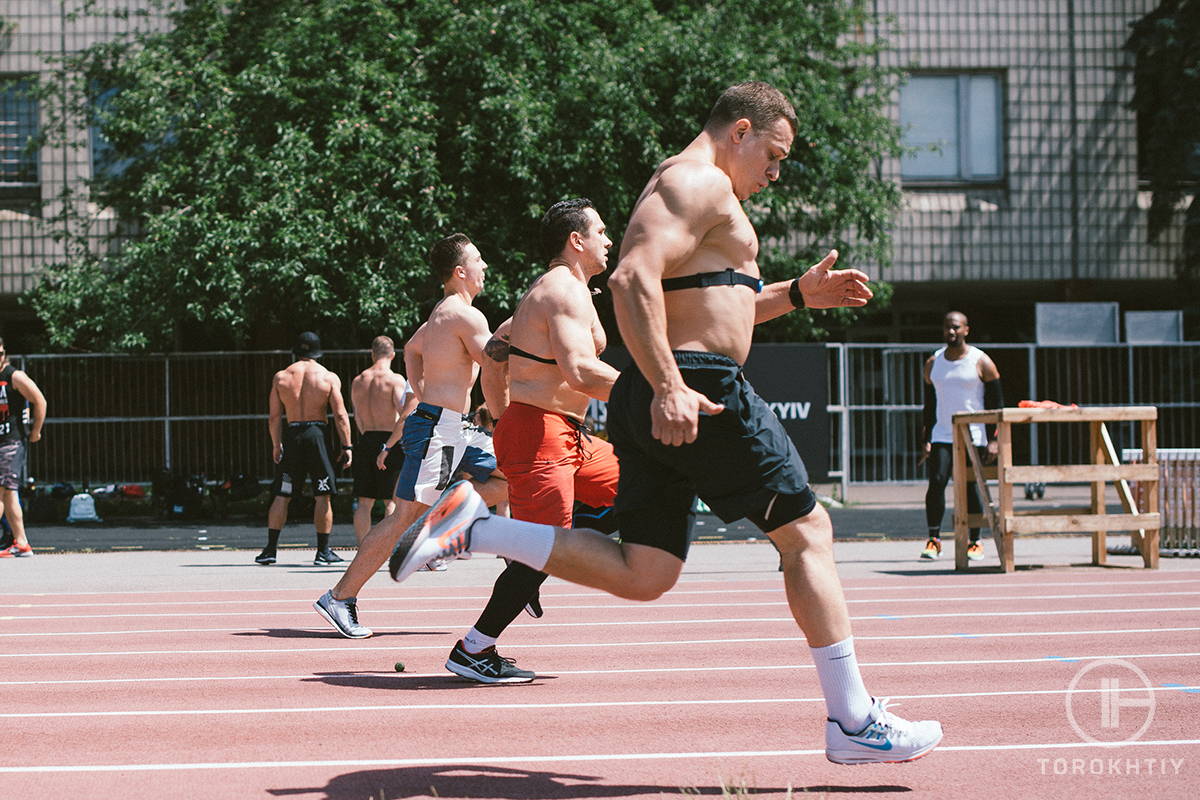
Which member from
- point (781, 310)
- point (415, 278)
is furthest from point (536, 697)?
point (415, 278)

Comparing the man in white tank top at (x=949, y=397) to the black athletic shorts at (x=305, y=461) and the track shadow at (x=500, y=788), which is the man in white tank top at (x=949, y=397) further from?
the track shadow at (x=500, y=788)

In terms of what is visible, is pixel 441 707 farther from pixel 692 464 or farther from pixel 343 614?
pixel 343 614

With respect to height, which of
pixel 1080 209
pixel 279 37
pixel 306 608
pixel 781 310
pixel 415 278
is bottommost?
pixel 306 608

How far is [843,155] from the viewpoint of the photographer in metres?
20.5

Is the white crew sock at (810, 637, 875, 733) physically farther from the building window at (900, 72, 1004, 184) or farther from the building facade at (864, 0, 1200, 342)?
the building window at (900, 72, 1004, 184)

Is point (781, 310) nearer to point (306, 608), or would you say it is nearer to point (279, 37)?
point (306, 608)

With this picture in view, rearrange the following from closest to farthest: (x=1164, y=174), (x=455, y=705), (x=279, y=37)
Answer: (x=455, y=705)
(x=279, y=37)
(x=1164, y=174)

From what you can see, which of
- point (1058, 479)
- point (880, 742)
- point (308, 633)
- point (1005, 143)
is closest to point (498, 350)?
point (308, 633)

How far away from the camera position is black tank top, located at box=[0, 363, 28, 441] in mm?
14336

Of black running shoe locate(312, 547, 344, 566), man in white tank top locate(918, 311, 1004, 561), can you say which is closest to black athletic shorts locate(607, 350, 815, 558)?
man in white tank top locate(918, 311, 1004, 561)

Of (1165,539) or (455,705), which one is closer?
(455,705)

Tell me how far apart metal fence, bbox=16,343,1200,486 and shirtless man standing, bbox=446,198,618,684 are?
1415 centimetres

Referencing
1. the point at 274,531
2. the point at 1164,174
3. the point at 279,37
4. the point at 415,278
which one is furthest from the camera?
the point at 1164,174

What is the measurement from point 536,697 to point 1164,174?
20777 mm
